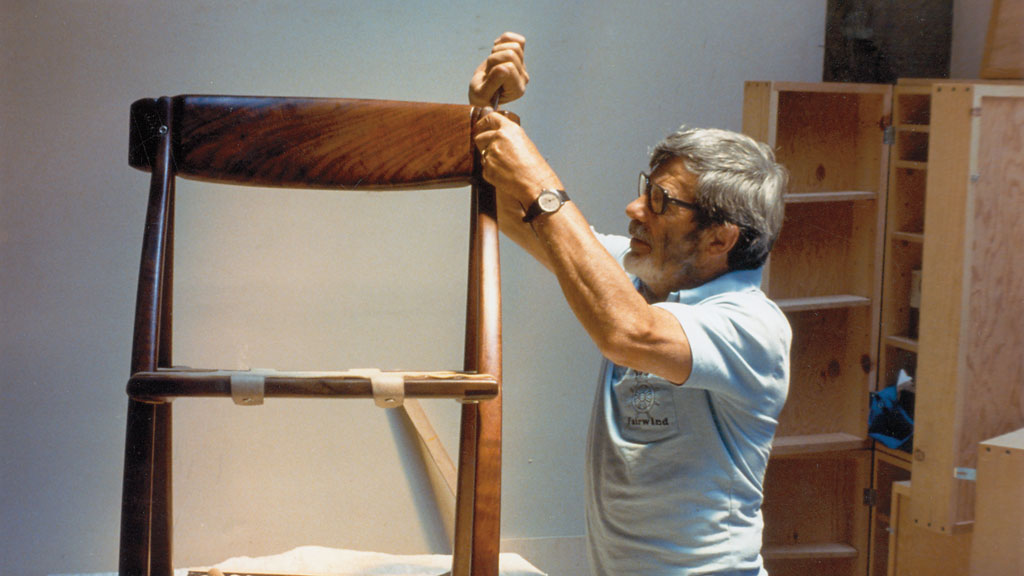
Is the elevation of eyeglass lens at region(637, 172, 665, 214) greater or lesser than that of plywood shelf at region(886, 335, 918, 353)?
greater

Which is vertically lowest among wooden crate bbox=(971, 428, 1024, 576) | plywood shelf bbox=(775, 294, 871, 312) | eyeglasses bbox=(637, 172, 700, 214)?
wooden crate bbox=(971, 428, 1024, 576)

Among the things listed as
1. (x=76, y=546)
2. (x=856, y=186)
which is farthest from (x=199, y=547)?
(x=856, y=186)

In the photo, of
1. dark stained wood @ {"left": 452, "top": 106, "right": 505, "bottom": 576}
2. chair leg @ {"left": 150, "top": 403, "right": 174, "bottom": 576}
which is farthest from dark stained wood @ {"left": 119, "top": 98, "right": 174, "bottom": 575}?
dark stained wood @ {"left": 452, "top": 106, "right": 505, "bottom": 576}

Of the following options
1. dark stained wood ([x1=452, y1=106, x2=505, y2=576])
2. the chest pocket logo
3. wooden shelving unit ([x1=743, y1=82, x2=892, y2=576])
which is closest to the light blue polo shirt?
the chest pocket logo

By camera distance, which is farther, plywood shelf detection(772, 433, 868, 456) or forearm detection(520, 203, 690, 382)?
plywood shelf detection(772, 433, 868, 456)

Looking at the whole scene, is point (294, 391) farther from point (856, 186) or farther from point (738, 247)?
point (856, 186)

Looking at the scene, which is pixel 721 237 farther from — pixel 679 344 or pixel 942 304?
pixel 942 304

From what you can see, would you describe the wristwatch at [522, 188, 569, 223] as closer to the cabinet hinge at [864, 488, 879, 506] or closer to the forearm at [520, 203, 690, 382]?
the forearm at [520, 203, 690, 382]

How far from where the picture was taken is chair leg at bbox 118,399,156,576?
1152mm

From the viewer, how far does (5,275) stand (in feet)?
8.05

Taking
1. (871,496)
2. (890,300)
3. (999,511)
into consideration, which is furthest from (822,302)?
(999,511)

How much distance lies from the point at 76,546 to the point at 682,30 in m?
2.16

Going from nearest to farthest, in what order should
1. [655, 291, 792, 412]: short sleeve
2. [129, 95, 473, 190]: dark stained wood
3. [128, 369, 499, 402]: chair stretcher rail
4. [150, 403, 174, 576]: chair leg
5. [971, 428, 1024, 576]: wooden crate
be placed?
[128, 369, 499, 402]: chair stretcher rail, [129, 95, 473, 190]: dark stained wood, [150, 403, 174, 576]: chair leg, [655, 291, 792, 412]: short sleeve, [971, 428, 1024, 576]: wooden crate

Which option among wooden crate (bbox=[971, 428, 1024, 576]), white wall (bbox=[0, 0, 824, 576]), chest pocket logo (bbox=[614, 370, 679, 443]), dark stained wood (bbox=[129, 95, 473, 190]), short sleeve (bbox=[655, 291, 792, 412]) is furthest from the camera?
white wall (bbox=[0, 0, 824, 576])
